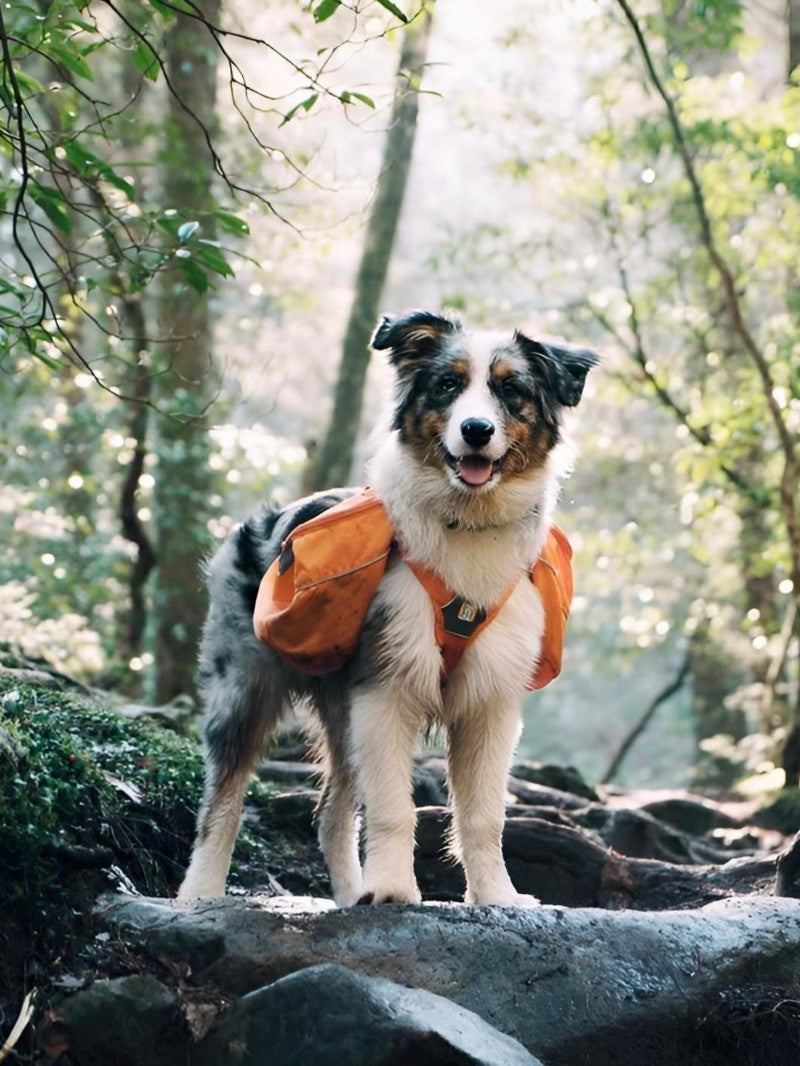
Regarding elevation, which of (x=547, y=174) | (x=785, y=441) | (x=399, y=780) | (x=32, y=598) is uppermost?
(x=547, y=174)

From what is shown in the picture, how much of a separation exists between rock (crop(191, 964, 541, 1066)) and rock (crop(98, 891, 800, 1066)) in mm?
298

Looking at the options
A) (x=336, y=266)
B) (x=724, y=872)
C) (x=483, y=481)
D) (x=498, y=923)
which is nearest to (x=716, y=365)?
(x=724, y=872)

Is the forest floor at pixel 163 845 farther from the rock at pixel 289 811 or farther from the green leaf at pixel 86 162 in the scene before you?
the green leaf at pixel 86 162

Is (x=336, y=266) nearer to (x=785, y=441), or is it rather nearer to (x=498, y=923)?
(x=785, y=441)

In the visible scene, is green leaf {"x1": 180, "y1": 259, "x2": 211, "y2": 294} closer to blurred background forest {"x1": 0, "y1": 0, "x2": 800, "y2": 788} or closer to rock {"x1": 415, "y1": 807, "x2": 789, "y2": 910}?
blurred background forest {"x1": 0, "y1": 0, "x2": 800, "y2": 788}

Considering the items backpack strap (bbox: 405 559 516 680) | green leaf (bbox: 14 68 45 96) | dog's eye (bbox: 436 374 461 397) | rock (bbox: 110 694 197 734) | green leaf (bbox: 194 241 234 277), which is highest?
green leaf (bbox: 14 68 45 96)

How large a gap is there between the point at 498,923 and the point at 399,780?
26.7 inches

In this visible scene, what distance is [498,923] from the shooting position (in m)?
4.24

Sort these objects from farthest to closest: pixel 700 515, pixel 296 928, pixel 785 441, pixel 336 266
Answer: pixel 336 266
pixel 700 515
pixel 785 441
pixel 296 928

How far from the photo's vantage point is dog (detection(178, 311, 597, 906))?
15.3 feet

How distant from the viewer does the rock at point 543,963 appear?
12.8 feet

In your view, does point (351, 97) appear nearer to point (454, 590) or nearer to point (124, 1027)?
point (454, 590)

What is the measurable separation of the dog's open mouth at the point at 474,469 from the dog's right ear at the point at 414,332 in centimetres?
59

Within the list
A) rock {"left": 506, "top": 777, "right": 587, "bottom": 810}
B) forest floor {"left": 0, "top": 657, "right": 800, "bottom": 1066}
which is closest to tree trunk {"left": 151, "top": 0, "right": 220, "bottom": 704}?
forest floor {"left": 0, "top": 657, "right": 800, "bottom": 1066}
